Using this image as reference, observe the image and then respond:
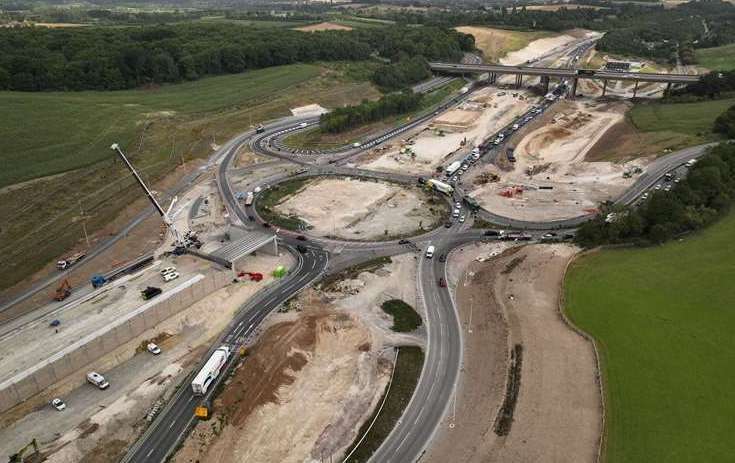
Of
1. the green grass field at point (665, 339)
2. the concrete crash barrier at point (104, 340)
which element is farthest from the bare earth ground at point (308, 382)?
the green grass field at point (665, 339)

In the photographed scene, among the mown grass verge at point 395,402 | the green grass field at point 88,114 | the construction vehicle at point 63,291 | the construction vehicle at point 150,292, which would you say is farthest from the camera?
the green grass field at point 88,114

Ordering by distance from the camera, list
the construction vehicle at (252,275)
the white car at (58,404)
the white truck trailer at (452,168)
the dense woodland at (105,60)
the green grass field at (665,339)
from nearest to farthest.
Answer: the green grass field at (665,339), the white car at (58,404), the construction vehicle at (252,275), the white truck trailer at (452,168), the dense woodland at (105,60)

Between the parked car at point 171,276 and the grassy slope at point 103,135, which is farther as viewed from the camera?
the grassy slope at point 103,135

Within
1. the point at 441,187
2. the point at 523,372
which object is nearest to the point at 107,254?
the point at 441,187

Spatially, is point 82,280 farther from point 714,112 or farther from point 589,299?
point 714,112

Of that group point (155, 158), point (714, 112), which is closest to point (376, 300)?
point (155, 158)

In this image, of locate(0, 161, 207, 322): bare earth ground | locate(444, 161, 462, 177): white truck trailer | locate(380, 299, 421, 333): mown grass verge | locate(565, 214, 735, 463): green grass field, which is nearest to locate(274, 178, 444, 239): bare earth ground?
locate(444, 161, 462, 177): white truck trailer

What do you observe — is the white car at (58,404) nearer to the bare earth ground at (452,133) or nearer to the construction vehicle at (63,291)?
the construction vehicle at (63,291)

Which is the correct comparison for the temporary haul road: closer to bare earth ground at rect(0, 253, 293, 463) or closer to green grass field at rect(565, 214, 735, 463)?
bare earth ground at rect(0, 253, 293, 463)
